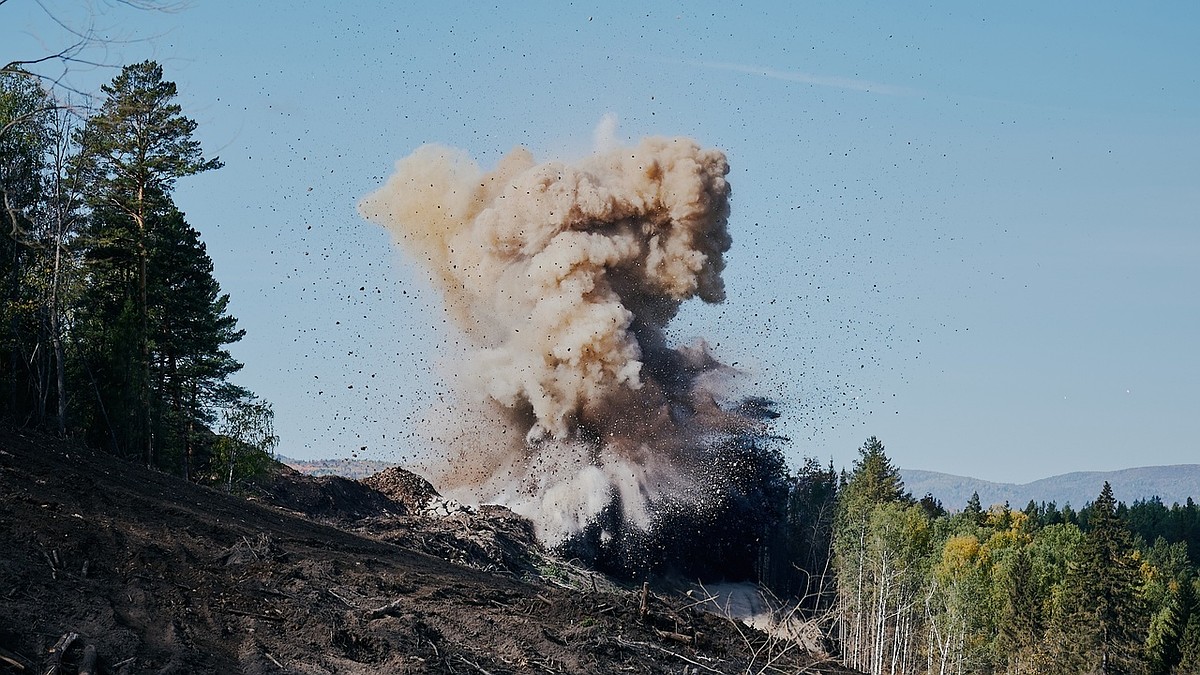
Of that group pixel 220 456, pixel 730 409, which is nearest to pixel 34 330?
pixel 220 456

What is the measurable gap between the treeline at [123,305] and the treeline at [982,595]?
60.8ft

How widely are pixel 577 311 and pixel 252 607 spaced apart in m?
28.8

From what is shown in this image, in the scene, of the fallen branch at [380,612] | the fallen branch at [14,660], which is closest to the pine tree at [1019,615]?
the fallen branch at [380,612]

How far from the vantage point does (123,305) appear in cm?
2944

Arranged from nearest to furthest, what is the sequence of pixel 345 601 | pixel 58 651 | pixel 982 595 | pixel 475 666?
pixel 58 651 → pixel 475 666 → pixel 345 601 → pixel 982 595

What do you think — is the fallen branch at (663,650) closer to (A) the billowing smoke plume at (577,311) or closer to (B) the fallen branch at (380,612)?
(B) the fallen branch at (380,612)

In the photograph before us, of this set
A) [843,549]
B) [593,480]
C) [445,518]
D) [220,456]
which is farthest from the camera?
[843,549]

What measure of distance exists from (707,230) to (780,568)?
58.8ft

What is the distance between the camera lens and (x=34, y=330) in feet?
90.9

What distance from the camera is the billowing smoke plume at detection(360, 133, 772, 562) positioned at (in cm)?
4153

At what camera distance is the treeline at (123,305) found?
25.7 meters

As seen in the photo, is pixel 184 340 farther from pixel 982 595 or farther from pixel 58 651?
pixel 982 595

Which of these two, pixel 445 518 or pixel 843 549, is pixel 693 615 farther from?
pixel 843 549

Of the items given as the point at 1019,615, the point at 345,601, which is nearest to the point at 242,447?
the point at 345,601
